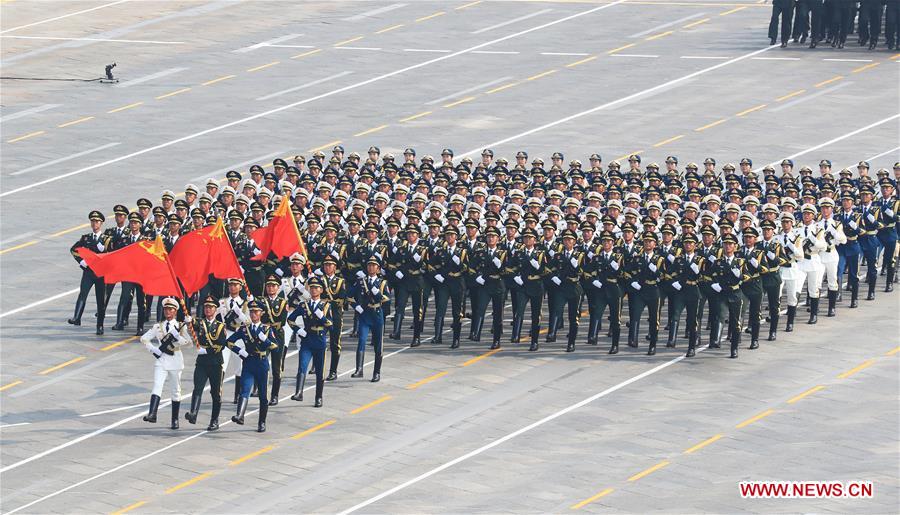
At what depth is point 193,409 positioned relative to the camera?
123 ft

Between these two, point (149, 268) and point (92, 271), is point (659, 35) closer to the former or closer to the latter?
point (92, 271)

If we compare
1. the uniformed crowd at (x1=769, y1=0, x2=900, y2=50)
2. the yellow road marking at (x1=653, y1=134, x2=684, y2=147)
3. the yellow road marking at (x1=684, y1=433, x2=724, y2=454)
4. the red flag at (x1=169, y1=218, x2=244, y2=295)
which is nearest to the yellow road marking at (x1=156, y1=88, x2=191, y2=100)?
the yellow road marking at (x1=653, y1=134, x2=684, y2=147)

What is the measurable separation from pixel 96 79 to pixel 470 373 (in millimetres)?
33566

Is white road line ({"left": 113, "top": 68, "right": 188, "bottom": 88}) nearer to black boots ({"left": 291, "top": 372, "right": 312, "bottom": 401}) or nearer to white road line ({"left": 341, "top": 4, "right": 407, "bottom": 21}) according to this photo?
white road line ({"left": 341, "top": 4, "right": 407, "bottom": 21})

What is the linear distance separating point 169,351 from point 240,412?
1730 mm

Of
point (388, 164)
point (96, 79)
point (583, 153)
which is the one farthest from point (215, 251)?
point (96, 79)

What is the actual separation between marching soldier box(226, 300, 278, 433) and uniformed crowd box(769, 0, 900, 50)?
126 ft

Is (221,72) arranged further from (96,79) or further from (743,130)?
(743,130)

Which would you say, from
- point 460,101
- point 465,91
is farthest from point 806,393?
point 465,91

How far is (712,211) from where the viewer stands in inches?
1763

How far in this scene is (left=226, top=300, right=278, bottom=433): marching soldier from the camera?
3691 cm

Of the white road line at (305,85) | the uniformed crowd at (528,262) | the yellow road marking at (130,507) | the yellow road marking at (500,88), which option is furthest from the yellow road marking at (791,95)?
the yellow road marking at (130,507)

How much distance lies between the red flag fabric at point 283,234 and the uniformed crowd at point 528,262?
0.59 meters

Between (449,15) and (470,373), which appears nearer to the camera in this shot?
(470,373)
